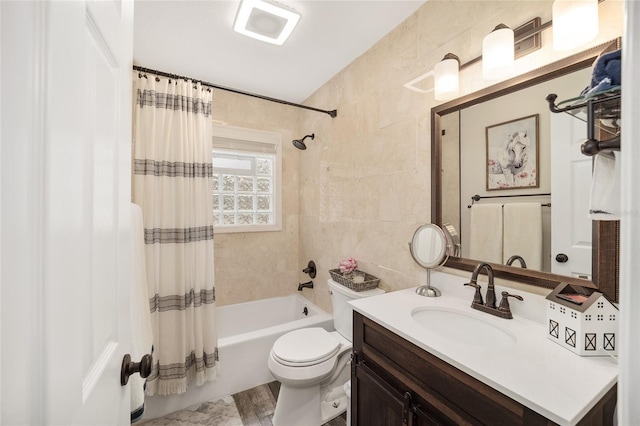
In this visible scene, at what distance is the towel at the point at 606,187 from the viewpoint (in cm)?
60

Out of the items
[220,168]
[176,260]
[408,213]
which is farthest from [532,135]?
[220,168]

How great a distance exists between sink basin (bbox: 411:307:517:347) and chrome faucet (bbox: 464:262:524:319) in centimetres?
6

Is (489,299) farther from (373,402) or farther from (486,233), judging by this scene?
(373,402)

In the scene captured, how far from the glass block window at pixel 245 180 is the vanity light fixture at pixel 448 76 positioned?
1.81 meters

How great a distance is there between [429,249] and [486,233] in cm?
28

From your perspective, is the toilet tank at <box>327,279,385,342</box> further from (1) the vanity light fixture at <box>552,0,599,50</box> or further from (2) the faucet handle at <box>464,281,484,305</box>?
(1) the vanity light fixture at <box>552,0,599,50</box>

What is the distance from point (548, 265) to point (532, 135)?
528mm

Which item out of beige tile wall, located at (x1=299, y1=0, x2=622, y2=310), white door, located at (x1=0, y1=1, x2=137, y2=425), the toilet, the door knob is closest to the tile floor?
the toilet

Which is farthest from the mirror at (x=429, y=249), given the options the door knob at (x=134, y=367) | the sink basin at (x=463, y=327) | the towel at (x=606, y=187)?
the door knob at (x=134, y=367)

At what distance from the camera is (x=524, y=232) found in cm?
114

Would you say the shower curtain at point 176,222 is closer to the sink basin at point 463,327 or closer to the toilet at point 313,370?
the toilet at point 313,370

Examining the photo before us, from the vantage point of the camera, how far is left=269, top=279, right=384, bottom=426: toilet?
1513mm

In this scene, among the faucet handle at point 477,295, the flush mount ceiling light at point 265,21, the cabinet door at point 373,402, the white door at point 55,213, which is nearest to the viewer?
the white door at point 55,213

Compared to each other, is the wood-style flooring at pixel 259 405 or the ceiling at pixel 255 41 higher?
the ceiling at pixel 255 41
